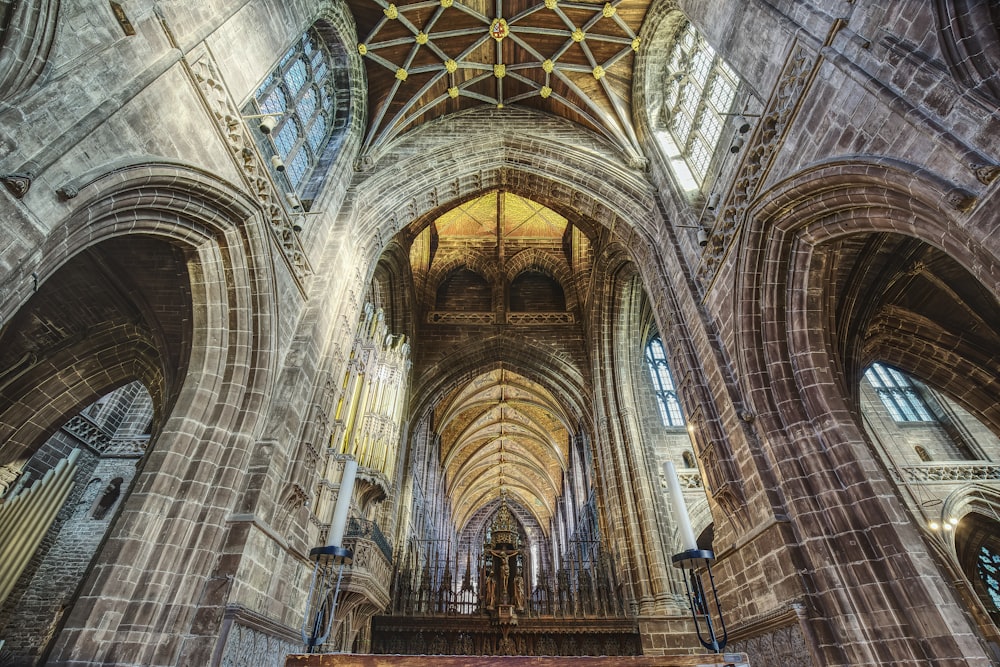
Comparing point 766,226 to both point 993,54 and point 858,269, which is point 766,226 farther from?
point 993,54

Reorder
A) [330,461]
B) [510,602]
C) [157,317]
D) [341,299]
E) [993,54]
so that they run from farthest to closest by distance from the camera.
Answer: [510,602], [341,299], [330,461], [157,317], [993,54]

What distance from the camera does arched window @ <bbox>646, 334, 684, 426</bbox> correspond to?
15.5 metres

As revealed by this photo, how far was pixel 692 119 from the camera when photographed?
1008 centimetres

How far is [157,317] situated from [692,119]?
1064 centimetres

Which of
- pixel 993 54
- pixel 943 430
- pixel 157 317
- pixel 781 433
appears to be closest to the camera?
pixel 993 54

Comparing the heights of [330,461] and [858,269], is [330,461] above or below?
below

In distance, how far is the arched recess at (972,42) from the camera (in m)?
3.79

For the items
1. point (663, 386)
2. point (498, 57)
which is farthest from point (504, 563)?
point (498, 57)

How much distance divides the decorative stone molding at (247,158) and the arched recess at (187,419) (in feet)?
1.37

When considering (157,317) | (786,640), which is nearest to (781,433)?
(786,640)

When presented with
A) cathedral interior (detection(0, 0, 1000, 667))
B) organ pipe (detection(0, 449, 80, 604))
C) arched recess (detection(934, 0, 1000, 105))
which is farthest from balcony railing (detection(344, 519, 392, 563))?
arched recess (detection(934, 0, 1000, 105))

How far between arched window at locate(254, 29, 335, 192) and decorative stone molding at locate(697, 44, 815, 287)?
23.8 feet

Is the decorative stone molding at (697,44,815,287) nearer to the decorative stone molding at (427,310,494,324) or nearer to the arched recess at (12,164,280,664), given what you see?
the arched recess at (12,164,280,664)

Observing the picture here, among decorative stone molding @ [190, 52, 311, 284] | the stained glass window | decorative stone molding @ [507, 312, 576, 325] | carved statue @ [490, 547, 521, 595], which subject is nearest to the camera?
decorative stone molding @ [190, 52, 311, 284]
